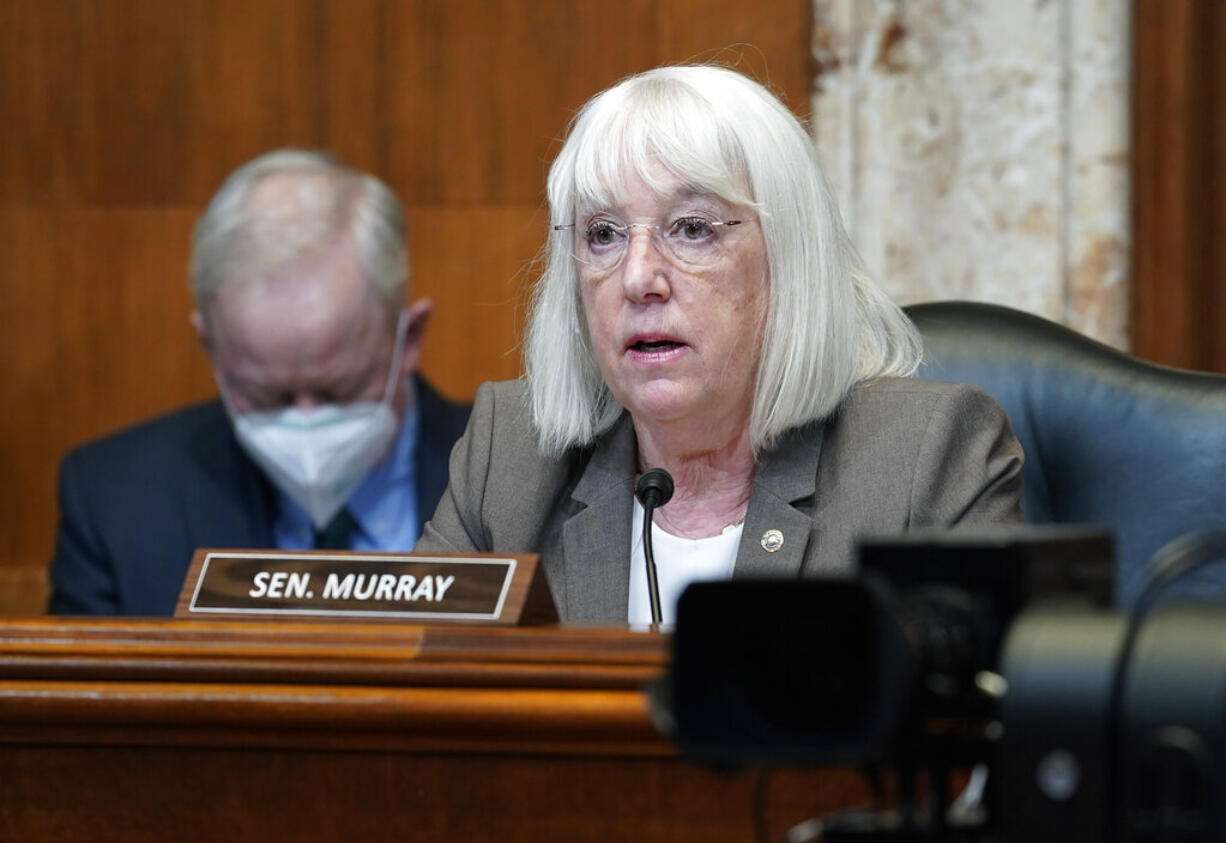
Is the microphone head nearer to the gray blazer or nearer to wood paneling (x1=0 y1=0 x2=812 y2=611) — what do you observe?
the gray blazer

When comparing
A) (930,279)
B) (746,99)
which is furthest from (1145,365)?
(930,279)

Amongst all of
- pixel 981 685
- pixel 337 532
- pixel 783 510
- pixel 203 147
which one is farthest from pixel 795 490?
pixel 203 147

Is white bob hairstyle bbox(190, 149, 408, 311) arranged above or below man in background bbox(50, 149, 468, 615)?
above

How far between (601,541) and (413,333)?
1269 mm

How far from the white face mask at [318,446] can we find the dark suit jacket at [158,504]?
0.15 ft

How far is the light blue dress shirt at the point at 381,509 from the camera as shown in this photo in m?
3.16

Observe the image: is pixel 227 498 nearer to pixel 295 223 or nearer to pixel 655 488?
pixel 295 223

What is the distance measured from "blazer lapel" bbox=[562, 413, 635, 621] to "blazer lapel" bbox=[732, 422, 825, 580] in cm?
16

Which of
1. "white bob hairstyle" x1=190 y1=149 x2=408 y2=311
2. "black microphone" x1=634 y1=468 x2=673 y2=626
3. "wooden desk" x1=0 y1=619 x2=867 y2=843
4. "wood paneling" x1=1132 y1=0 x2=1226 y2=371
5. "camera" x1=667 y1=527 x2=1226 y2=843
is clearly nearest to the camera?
"camera" x1=667 y1=527 x2=1226 y2=843

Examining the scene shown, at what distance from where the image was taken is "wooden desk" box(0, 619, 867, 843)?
1375 millimetres

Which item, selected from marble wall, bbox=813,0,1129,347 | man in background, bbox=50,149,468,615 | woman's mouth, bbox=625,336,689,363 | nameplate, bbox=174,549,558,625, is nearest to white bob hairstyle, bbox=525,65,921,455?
woman's mouth, bbox=625,336,689,363

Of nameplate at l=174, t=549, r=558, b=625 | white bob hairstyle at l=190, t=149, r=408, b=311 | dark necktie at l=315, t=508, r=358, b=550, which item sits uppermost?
white bob hairstyle at l=190, t=149, r=408, b=311

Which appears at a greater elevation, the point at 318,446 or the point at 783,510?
the point at 783,510

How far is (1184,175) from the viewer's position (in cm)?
300
